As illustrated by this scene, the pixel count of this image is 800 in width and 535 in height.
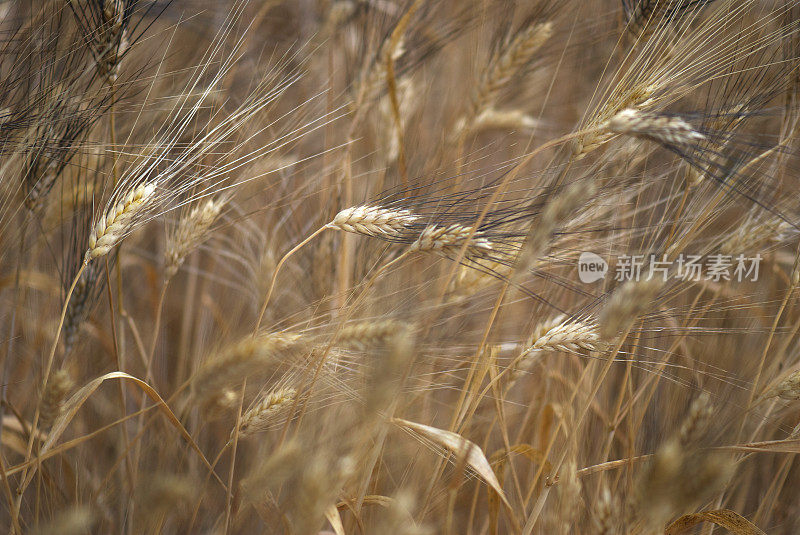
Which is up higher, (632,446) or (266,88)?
(266,88)

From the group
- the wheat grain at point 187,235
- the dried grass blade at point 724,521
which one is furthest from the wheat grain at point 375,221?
the dried grass blade at point 724,521

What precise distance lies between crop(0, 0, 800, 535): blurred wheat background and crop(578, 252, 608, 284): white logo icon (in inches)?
0.8

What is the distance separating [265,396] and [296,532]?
230mm

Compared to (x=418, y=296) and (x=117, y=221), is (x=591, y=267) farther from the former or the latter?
(x=117, y=221)

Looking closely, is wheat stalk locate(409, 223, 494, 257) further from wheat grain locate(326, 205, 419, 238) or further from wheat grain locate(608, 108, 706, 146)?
wheat grain locate(608, 108, 706, 146)

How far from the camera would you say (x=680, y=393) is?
0.80 m

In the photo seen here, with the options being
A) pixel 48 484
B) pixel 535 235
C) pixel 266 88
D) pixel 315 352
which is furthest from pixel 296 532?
pixel 266 88

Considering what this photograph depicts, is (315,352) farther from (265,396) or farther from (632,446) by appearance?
(632,446)

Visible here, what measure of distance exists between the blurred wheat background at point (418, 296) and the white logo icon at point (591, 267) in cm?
2

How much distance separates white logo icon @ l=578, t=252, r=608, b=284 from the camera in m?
0.83

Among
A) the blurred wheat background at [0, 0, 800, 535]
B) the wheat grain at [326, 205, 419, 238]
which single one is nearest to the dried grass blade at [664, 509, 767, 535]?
the blurred wheat background at [0, 0, 800, 535]

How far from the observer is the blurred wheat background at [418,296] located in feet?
1.91

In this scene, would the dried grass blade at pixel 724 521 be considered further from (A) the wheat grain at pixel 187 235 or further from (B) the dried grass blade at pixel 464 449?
(A) the wheat grain at pixel 187 235

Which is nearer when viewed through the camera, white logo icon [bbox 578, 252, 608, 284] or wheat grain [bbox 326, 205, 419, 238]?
wheat grain [bbox 326, 205, 419, 238]
